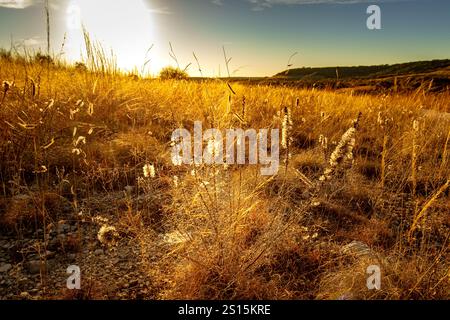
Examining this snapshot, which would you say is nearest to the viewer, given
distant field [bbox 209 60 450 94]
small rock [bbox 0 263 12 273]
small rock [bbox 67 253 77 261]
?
small rock [bbox 0 263 12 273]

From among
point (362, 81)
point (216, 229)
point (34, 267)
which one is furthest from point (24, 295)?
point (362, 81)

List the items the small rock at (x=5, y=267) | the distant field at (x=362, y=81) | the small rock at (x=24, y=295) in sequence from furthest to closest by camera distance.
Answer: the distant field at (x=362, y=81)
the small rock at (x=5, y=267)
the small rock at (x=24, y=295)

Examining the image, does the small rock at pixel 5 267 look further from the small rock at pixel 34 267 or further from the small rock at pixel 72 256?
the small rock at pixel 72 256

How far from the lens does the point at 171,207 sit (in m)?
2.33

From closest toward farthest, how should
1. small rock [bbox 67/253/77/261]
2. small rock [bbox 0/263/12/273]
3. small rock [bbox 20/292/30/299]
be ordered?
1. small rock [bbox 20/292/30/299]
2. small rock [bbox 0/263/12/273]
3. small rock [bbox 67/253/77/261]

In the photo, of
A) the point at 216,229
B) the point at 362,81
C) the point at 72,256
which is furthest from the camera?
the point at 362,81

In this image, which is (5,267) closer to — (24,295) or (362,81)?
(24,295)

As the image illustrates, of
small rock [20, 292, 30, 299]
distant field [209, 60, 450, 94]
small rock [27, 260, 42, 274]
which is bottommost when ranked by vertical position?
small rock [20, 292, 30, 299]

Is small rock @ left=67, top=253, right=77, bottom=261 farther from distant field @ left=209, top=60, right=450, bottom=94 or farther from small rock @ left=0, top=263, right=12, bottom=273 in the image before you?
distant field @ left=209, top=60, right=450, bottom=94

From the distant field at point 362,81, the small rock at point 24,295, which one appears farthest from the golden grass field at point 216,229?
the distant field at point 362,81

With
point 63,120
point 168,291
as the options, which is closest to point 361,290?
point 168,291

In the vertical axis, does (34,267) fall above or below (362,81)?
below

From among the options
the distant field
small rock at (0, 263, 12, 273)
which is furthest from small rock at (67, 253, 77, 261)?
the distant field
